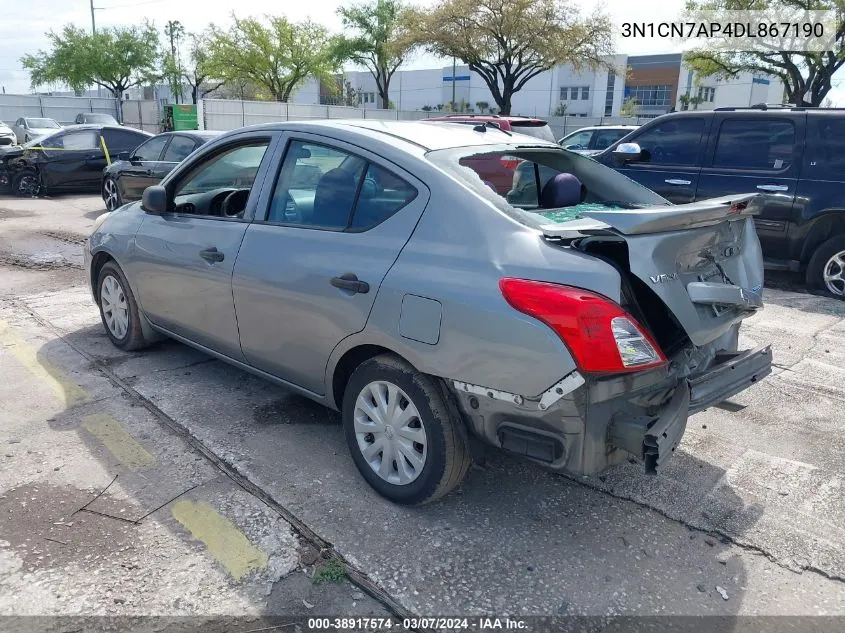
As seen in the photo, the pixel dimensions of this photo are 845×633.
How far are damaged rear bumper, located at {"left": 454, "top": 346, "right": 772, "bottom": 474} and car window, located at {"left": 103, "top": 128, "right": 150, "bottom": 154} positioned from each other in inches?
593

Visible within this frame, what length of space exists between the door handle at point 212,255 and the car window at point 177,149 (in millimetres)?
8295

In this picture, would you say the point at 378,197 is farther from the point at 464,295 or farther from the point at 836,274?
the point at 836,274

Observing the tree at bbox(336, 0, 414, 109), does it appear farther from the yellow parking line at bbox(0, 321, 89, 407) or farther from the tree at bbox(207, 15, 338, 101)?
the yellow parking line at bbox(0, 321, 89, 407)

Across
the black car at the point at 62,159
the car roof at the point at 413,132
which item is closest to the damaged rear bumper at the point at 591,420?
the car roof at the point at 413,132

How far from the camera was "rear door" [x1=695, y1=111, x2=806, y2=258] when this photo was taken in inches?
290

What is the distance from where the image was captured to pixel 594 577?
2.76m

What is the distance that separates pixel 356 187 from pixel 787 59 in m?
29.4

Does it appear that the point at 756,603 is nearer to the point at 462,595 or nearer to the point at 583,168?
the point at 462,595

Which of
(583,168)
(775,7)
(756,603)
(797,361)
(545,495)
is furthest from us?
(775,7)

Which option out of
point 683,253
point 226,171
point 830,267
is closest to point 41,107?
point 226,171

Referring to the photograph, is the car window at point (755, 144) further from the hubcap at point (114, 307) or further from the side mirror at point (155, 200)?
the hubcap at point (114, 307)

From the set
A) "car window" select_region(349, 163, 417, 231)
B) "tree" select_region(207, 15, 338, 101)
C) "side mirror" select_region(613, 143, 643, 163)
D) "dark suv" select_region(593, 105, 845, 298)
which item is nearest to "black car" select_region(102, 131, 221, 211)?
"side mirror" select_region(613, 143, 643, 163)

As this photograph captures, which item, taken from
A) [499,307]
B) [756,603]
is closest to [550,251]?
[499,307]

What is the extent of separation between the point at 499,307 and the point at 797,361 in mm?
3764
